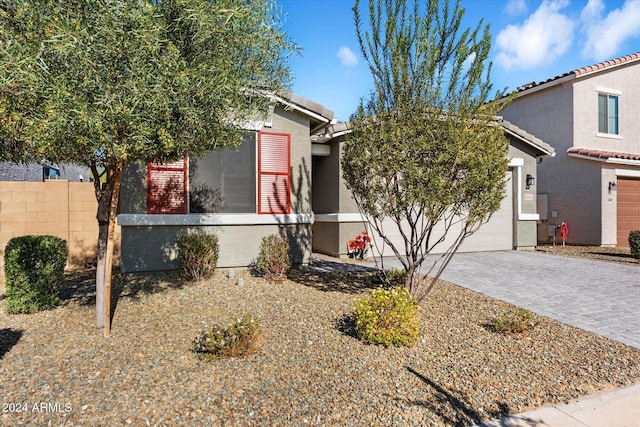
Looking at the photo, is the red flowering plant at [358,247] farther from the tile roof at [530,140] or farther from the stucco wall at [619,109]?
the stucco wall at [619,109]

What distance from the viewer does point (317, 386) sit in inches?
142

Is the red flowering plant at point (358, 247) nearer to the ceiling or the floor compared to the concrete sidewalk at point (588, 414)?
nearer to the ceiling

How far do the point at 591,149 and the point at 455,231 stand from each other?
773cm

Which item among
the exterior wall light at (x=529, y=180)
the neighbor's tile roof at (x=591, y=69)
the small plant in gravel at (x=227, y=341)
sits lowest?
the small plant in gravel at (x=227, y=341)

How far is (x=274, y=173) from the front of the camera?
340 inches

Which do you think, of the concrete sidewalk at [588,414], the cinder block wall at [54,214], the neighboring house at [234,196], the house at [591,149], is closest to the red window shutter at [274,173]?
the neighboring house at [234,196]

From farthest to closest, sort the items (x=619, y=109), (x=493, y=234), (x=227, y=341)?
(x=619, y=109) < (x=493, y=234) < (x=227, y=341)

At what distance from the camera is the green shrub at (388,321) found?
454cm

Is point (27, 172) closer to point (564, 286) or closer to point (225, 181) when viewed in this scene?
point (225, 181)

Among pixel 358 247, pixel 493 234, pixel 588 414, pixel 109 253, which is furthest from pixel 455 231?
pixel 109 253

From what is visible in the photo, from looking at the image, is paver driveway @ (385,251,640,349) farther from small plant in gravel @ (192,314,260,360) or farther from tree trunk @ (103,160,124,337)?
tree trunk @ (103,160,124,337)

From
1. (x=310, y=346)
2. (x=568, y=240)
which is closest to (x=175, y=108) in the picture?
(x=310, y=346)

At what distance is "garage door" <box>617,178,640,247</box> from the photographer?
14.3 meters

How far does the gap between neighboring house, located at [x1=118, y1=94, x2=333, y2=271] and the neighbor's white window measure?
13.1m
